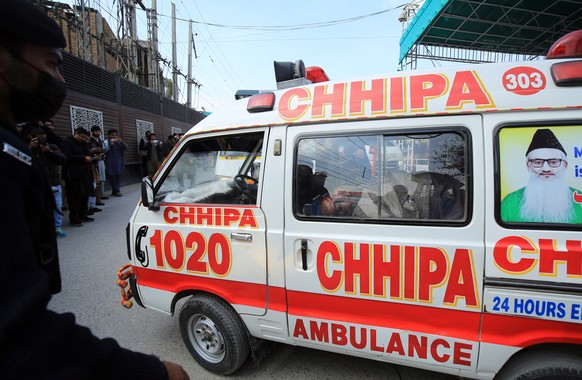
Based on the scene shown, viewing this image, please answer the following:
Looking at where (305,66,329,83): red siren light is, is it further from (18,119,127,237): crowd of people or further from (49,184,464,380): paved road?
(18,119,127,237): crowd of people

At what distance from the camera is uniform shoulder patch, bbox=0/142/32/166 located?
709mm

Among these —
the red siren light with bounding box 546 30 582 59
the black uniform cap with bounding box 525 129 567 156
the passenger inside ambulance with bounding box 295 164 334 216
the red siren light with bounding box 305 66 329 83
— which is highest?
the red siren light with bounding box 305 66 329 83

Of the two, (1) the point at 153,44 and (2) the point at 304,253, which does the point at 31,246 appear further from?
(1) the point at 153,44

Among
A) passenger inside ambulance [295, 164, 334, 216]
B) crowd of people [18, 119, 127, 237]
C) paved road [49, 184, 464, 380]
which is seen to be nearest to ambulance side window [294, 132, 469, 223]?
passenger inside ambulance [295, 164, 334, 216]

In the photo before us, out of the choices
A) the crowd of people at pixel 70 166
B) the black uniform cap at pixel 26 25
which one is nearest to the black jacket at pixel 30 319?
the black uniform cap at pixel 26 25

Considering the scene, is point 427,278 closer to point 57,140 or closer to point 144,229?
point 144,229

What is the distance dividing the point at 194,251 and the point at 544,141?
2.25m

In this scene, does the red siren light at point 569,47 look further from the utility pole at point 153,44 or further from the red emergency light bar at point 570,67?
the utility pole at point 153,44

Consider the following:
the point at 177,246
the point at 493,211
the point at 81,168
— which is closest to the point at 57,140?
the point at 81,168

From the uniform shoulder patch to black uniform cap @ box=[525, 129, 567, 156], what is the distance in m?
2.09

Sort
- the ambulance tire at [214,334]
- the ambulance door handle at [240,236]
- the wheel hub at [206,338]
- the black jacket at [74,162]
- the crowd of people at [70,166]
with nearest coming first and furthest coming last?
the ambulance door handle at [240,236], the ambulance tire at [214,334], the wheel hub at [206,338], the crowd of people at [70,166], the black jacket at [74,162]

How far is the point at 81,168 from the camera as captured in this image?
249 inches

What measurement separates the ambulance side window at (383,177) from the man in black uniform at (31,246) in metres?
1.36

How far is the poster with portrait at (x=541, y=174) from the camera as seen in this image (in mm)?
1566
